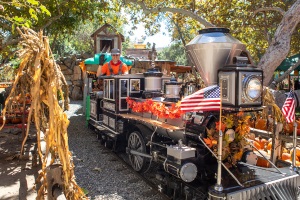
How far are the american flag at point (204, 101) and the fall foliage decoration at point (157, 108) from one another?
1.06 m

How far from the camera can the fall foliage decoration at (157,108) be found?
16.5ft

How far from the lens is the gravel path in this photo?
17.0ft

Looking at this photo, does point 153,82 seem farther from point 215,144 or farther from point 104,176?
point 215,144

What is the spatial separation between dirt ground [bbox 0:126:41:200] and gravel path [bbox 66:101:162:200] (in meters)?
0.98

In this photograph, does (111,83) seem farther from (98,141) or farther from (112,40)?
(112,40)

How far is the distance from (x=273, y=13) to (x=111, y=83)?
1409 centimetres

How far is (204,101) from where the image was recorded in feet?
12.2

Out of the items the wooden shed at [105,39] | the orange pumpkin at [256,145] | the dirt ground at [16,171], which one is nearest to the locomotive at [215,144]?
the orange pumpkin at [256,145]

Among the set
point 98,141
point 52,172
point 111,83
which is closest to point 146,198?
point 52,172

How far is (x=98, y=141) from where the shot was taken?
9508mm

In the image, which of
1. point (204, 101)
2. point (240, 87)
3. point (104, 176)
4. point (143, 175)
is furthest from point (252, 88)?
point (104, 176)

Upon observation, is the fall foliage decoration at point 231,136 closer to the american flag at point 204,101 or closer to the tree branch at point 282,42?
the american flag at point 204,101

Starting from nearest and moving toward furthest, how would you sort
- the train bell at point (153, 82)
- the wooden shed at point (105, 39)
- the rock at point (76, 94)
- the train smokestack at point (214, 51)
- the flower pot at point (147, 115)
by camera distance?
the train smokestack at point (214, 51) < the flower pot at point (147, 115) < the train bell at point (153, 82) < the wooden shed at point (105, 39) < the rock at point (76, 94)

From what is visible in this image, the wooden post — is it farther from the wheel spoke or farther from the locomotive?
the wheel spoke
